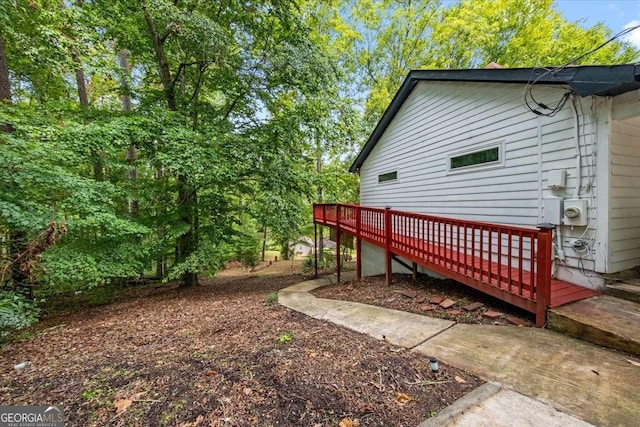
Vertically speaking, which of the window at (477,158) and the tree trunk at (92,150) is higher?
the tree trunk at (92,150)

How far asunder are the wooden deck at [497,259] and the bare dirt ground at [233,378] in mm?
1577

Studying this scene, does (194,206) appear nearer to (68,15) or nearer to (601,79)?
(68,15)

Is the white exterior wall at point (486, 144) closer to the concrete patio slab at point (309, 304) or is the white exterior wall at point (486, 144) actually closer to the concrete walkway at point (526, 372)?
the concrete walkway at point (526, 372)

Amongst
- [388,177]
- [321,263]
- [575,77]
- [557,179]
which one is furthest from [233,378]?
[321,263]

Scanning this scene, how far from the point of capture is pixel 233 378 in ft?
7.61

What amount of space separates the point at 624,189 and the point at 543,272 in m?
1.98

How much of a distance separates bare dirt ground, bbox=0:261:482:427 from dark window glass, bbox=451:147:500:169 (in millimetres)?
4078

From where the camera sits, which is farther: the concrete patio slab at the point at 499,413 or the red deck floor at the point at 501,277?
the red deck floor at the point at 501,277

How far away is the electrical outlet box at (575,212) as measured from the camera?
358cm

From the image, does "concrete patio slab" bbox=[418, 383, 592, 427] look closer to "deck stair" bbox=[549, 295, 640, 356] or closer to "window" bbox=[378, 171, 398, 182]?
"deck stair" bbox=[549, 295, 640, 356]

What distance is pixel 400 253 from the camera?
5.45 meters

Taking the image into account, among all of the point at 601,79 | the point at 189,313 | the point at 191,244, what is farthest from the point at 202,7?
the point at 601,79

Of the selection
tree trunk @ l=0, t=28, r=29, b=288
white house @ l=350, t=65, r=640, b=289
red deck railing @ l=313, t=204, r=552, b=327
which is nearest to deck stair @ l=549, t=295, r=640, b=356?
red deck railing @ l=313, t=204, r=552, b=327

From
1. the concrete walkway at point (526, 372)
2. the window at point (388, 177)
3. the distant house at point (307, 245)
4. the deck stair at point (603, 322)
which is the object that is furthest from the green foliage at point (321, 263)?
the deck stair at point (603, 322)
